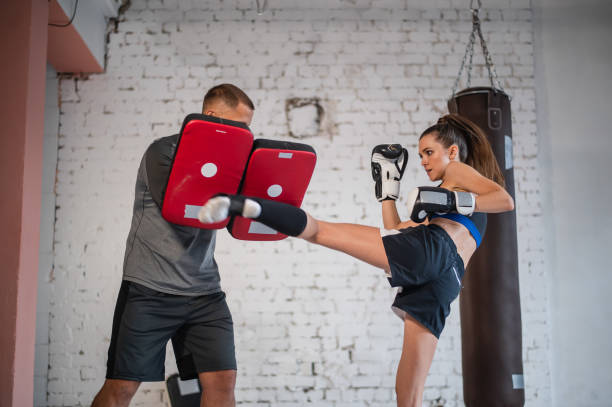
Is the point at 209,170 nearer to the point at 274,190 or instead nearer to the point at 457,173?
the point at 274,190

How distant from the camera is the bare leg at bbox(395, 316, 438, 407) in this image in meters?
1.91

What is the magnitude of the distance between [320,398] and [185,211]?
2.15m

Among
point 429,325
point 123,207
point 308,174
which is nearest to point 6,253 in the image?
point 308,174

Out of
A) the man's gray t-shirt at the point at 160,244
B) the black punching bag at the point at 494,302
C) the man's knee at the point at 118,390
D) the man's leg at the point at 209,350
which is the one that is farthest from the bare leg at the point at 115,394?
the black punching bag at the point at 494,302

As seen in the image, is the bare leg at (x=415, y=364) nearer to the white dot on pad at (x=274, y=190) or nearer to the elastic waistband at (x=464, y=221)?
the elastic waistband at (x=464, y=221)

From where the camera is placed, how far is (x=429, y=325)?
1.91m

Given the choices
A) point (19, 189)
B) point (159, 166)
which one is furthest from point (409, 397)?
point (19, 189)

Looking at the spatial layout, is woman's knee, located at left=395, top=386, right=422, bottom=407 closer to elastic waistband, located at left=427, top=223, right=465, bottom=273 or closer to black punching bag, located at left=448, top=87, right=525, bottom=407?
elastic waistband, located at left=427, top=223, right=465, bottom=273

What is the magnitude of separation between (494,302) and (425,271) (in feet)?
3.50

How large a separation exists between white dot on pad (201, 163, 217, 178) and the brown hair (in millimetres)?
1010

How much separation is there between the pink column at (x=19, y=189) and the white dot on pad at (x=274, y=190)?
3.49ft

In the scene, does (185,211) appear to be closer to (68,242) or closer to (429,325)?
(429,325)

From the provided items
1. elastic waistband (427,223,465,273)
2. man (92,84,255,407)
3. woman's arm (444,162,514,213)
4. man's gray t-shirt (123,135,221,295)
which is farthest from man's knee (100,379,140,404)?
woman's arm (444,162,514,213)

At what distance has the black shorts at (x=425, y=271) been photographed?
183 centimetres
